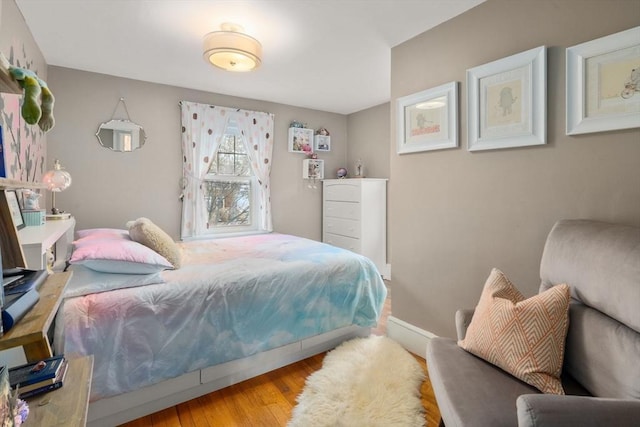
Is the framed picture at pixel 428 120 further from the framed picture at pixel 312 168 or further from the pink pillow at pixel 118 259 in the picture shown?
the framed picture at pixel 312 168

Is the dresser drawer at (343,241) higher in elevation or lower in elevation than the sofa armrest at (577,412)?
higher

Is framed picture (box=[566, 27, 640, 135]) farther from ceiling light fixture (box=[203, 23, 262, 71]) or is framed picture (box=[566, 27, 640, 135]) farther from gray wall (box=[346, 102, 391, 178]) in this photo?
gray wall (box=[346, 102, 391, 178])

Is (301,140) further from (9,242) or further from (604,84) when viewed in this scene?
(9,242)

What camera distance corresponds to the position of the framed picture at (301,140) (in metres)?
4.34

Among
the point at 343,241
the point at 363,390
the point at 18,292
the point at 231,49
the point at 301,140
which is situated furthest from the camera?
the point at 301,140

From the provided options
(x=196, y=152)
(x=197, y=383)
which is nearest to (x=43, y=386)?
(x=197, y=383)

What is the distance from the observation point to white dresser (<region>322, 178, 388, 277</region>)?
4035 mm

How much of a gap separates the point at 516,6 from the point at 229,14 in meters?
1.78

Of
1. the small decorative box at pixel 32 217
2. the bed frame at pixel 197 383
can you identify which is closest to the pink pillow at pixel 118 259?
the small decorative box at pixel 32 217

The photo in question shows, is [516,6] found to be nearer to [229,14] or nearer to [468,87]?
[468,87]

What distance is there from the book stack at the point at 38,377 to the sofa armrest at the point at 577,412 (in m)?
1.31

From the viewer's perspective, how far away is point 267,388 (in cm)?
200

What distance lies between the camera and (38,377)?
830 mm

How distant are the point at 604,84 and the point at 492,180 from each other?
68cm
